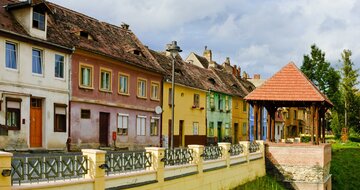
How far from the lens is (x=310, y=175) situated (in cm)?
2744

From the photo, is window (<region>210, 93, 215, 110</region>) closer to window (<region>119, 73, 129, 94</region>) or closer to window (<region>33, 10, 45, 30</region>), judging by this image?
window (<region>119, 73, 129, 94</region>)

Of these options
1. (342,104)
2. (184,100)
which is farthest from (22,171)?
(342,104)

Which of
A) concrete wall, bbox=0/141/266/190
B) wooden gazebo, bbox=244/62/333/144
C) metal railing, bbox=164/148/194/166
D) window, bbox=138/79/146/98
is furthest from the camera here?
window, bbox=138/79/146/98

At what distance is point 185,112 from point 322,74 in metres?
27.6

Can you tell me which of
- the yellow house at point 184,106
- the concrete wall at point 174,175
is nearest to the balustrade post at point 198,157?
the concrete wall at point 174,175

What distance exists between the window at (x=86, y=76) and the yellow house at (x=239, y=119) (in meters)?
25.8

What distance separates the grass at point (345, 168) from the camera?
34312mm

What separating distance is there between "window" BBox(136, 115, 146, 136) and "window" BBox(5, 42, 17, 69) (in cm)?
1197

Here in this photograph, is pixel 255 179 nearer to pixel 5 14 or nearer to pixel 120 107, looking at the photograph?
pixel 120 107

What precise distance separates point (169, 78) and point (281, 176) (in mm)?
13235

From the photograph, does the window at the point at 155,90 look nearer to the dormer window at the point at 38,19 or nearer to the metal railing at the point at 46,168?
the dormer window at the point at 38,19

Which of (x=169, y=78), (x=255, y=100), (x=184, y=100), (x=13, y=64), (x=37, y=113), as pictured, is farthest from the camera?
(x=184, y=100)

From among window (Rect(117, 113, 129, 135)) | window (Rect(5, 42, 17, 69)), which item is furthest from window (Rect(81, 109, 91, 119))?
window (Rect(5, 42, 17, 69))

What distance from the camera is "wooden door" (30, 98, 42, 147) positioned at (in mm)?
24453
